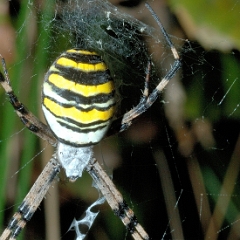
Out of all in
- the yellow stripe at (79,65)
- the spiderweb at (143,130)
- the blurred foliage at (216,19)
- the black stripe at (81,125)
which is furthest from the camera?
the spiderweb at (143,130)

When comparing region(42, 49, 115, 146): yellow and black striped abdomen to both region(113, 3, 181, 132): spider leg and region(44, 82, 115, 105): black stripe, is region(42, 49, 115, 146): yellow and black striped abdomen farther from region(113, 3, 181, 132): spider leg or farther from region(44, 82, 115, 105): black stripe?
region(113, 3, 181, 132): spider leg

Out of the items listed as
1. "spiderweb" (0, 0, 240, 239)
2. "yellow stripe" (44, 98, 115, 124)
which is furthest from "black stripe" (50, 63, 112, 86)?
"spiderweb" (0, 0, 240, 239)

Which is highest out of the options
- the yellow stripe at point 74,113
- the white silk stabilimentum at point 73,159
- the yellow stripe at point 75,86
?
the yellow stripe at point 75,86

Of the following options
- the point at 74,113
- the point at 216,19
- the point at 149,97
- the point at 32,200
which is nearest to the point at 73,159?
the point at 32,200

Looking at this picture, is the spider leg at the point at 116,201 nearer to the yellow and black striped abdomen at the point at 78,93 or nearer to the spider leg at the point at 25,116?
the spider leg at the point at 25,116

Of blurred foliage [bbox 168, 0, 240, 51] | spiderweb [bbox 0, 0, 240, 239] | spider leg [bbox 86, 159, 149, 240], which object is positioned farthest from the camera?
spider leg [bbox 86, 159, 149, 240]

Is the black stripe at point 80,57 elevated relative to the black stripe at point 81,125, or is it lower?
elevated

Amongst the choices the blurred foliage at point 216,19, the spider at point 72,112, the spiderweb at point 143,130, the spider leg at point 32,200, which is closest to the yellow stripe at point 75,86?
the spider at point 72,112

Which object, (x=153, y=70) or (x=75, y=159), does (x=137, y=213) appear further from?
(x=153, y=70)
